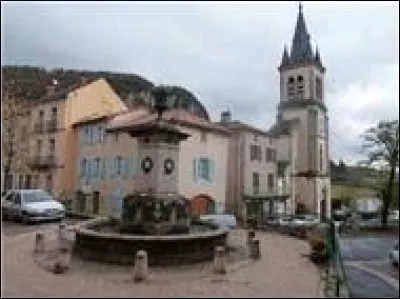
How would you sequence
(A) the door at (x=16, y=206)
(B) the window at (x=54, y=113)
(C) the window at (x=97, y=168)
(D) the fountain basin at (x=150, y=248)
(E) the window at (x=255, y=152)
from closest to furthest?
1. (D) the fountain basin at (x=150, y=248)
2. (A) the door at (x=16, y=206)
3. (C) the window at (x=97, y=168)
4. (B) the window at (x=54, y=113)
5. (E) the window at (x=255, y=152)

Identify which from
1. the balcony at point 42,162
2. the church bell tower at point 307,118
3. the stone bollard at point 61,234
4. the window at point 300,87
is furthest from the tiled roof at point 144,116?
the window at point 300,87

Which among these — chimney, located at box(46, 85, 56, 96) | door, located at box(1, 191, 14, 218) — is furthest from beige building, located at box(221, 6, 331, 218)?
door, located at box(1, 191, 14, 218)

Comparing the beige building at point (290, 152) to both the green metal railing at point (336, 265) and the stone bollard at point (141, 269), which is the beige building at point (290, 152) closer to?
the green metal railing at point (336, 265)

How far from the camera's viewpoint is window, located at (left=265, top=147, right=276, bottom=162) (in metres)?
49.5

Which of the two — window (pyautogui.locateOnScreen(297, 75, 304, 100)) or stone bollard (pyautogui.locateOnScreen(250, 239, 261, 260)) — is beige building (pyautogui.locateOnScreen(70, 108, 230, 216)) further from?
stone bollard (pyautogui.locateOnScreen(250, 239, 261, 260))

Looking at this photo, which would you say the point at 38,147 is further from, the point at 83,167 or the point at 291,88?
the point at 291,88

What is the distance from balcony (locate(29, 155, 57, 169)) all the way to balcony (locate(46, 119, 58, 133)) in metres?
2.03

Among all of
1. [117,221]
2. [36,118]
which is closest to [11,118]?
[36,118]

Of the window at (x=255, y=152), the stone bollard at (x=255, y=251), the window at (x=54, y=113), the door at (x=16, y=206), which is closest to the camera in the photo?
the stone bollard at (x=255, y=251)

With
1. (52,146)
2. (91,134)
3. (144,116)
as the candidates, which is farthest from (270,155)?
(52,146)

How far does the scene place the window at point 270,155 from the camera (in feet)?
163

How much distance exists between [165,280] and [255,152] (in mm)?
35849

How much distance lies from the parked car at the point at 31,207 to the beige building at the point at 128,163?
11269mm

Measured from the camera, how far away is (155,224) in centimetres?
1634
